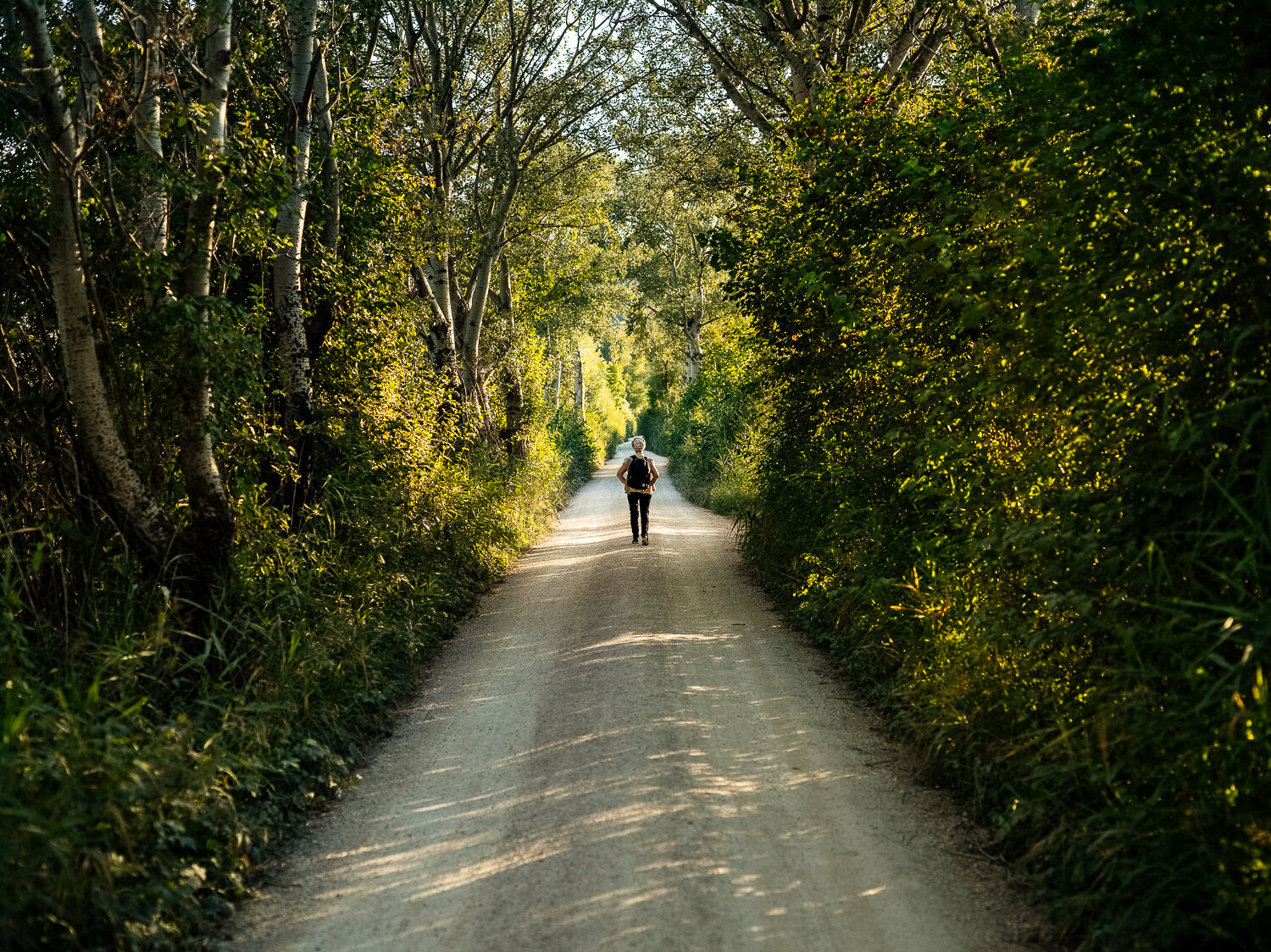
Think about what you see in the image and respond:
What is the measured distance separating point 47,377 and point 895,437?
6.72m

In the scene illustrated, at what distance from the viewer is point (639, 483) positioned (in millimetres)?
15414

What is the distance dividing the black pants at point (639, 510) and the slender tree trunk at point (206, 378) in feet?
31.1

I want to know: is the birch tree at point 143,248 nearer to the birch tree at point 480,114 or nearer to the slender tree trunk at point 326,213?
the slender tree trunk at point 326,213

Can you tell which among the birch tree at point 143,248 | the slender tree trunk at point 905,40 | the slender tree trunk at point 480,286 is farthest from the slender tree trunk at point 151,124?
the slender tree trunk at point 480,286

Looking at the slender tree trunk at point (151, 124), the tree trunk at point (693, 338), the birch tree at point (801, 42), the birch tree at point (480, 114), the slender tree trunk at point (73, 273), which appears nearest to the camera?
the slender tree trunk at point (73, 273)

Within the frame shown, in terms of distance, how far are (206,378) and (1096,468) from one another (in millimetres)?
6000

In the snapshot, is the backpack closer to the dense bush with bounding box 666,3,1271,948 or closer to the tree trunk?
the dense bush with bounding box 666,3,1271,948

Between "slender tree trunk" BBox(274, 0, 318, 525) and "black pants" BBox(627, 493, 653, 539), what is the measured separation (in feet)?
24.3

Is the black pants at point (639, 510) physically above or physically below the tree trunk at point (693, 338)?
below

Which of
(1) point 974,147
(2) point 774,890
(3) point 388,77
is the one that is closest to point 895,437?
(1) point 974,147

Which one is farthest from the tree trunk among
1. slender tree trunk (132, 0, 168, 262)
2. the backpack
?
slender tree trunk (132, 0, 168, 262)

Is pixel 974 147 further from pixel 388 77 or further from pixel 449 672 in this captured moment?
pixel 388 77

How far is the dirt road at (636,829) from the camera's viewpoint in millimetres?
3980

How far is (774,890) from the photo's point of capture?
13.9 ft
